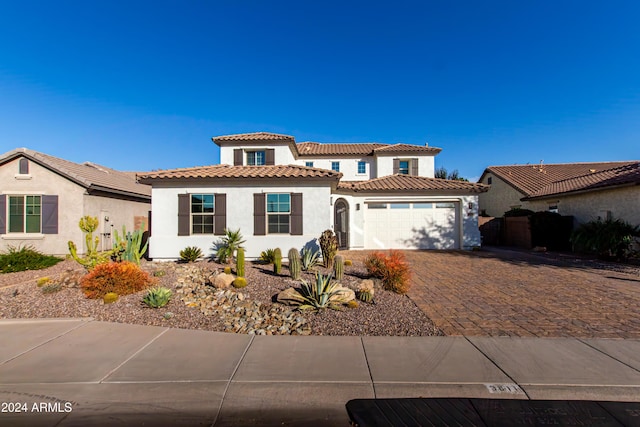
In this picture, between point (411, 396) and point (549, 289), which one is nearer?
point (411, 396)

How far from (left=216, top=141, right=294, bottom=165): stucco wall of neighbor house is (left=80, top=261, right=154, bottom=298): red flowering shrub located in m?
11.3

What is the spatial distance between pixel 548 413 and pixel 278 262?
6881mm

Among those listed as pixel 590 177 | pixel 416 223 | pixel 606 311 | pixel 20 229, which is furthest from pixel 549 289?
pixel 20 229

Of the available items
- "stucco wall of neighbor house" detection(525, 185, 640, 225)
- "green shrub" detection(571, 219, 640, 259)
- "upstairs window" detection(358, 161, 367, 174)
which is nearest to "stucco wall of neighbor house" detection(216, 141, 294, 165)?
"upstairs window" detection(358, 161, 367, 174)

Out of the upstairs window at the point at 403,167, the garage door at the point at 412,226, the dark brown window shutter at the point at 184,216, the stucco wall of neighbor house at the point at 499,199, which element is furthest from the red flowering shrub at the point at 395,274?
the stucco wall of neighbor house at the point at 499,199

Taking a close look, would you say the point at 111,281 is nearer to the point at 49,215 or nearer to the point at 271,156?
the point at 49,215

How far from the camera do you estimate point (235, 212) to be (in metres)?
12.5

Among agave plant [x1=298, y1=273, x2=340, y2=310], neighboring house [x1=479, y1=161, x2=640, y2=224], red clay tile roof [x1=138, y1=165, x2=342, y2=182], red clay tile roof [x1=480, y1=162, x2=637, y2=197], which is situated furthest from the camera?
red clay tile roof [x1=480, y1=162, x2=637, y2=197]

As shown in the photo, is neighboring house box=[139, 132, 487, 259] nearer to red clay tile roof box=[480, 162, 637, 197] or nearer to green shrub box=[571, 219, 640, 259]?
green shrub box=[571, 219, 640, 259]

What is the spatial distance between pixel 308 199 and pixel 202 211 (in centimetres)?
434

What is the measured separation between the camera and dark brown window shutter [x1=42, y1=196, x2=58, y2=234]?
43.4 ft

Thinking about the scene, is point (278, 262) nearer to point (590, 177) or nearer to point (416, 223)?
point (416, 223)

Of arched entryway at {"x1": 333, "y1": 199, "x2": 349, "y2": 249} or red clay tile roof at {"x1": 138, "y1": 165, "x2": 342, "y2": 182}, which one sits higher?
red clay tile roof at {"x1": 138, "y1": 165, "x2": 342, "y2": 182}

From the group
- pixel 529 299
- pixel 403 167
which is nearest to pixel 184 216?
pixel 529 299
